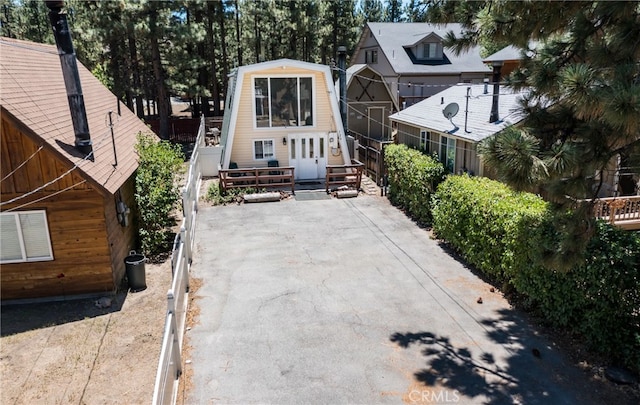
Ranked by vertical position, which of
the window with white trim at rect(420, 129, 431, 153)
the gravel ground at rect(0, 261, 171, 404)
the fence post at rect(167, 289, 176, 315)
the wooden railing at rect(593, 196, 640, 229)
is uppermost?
the window with white trim at rect(420, 129, 431, 153)

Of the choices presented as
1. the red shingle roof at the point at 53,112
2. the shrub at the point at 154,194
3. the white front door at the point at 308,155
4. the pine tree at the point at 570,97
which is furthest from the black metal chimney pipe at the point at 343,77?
the pine tree at the point at 570,97

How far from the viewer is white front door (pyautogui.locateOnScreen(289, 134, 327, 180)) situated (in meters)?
20.1

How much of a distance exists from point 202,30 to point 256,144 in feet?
38.2

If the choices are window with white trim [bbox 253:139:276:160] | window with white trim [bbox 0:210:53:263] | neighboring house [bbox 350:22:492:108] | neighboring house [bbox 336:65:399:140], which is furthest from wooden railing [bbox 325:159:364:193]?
neighboring house [bbox 350:22:492:108]

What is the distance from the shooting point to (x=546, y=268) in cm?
737

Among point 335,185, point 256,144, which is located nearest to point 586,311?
point 335,185

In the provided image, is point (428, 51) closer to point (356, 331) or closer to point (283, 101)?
point (283, 101)

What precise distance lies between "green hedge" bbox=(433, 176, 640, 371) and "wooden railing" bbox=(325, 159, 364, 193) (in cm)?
717

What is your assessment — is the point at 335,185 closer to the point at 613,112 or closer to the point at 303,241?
the point at 303,241

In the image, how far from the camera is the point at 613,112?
4.45m

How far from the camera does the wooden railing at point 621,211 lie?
13.3m

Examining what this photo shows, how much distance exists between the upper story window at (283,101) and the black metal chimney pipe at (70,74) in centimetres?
960

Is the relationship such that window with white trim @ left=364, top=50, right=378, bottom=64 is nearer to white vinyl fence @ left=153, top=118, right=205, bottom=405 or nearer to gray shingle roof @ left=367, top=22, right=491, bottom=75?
gray shingle roof @ left=367, top=22, right=491, bottom=75

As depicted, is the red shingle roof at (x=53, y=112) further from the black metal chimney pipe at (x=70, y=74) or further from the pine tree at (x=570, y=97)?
the pine tree at (x=570, y=97)
